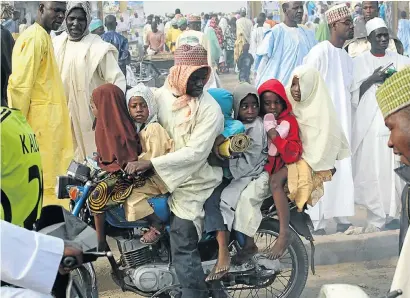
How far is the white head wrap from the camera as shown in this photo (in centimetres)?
479

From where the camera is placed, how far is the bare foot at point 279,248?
4.98m

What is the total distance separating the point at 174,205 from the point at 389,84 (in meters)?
2.32

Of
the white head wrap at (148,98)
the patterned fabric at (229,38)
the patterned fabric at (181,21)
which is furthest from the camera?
the patterned fabric at (229,38)

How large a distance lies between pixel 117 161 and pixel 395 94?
2383mm

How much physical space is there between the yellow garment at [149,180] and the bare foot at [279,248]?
78 cm

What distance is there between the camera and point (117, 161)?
15.6 ft

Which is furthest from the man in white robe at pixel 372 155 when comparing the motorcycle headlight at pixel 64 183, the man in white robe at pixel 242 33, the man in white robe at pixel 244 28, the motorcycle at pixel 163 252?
the man in white robe at pixel 244 28

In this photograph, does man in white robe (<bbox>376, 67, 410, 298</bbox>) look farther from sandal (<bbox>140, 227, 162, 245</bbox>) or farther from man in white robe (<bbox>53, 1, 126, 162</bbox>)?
man in white robe (<bbox>53, 1, 126, 162</bbox>)

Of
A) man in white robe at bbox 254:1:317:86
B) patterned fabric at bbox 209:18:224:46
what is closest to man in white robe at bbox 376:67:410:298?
man in white robe at bbox 254:1:317:86

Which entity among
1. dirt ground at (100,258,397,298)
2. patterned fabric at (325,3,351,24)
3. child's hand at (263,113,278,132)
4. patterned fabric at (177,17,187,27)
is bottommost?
dirt ground at (100,258,397,298)

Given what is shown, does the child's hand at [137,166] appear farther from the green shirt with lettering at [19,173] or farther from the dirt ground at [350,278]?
the green shirt with lettering at [19,173]

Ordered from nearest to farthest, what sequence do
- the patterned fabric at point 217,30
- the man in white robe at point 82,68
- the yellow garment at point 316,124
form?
the yellow garment at point 316,124 → the man in white robe at point 82,68 → the patterned fabric at point 217,30

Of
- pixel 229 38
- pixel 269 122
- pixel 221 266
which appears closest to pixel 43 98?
pixel 269 122

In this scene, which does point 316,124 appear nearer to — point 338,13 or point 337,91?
point 337,91
